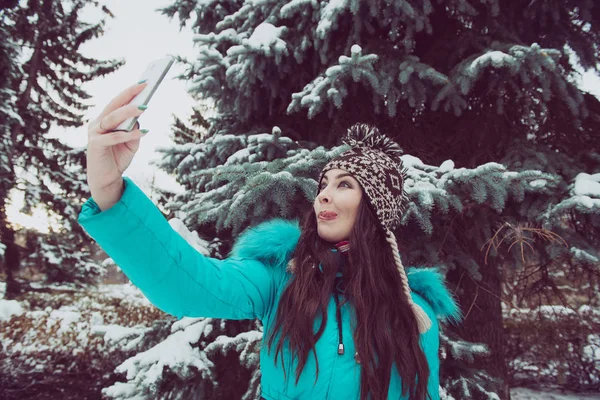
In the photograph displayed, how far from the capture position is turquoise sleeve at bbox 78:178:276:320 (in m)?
1.04

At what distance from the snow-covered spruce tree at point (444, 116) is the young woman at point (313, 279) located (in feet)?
2.69

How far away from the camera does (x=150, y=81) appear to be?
99cm

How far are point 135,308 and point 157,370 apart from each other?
570 centimetres

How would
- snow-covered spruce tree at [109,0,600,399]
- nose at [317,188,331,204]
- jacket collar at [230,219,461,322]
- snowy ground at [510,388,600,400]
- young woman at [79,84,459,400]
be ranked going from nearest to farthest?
young woman at [79,84,459,400], jacket collar at [230,219,461,322], nose at [317,188,331,204], snow-covered spruce tree at [109,0,600,399], snowy ground at [510,388,600,400]

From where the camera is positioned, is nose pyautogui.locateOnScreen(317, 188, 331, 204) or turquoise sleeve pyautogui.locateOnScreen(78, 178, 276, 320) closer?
turquoise sleeve pyautogui.locateOnScreen(78, 178, 276, 320)

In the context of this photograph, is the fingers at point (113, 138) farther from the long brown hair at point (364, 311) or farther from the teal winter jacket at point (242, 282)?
the long brown hair at point (364, 311)

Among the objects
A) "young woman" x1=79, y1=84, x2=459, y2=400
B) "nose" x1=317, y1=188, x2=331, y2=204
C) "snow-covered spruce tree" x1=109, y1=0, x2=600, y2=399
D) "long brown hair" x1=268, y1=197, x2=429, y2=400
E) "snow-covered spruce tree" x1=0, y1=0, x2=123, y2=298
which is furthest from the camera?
"snow-covered spruce tree" x1=0, y1=0, x2=123, y2=298

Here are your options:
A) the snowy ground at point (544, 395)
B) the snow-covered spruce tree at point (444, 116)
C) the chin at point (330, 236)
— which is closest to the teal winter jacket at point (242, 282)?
the chin at point (330, 236)

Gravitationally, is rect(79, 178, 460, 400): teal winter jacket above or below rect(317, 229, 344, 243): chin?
below

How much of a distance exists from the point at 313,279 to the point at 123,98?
1.00 m

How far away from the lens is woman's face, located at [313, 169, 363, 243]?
1.76 m

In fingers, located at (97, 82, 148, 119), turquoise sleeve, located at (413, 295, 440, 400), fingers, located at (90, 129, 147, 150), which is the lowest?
turquoise sleeve, located at (413, 295, 440, 400)

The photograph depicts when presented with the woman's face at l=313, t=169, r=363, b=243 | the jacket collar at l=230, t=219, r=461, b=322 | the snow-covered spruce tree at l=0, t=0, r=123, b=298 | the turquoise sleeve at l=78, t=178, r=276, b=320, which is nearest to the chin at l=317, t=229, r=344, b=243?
the woman's face at l=313, t=169, r=363, b=243

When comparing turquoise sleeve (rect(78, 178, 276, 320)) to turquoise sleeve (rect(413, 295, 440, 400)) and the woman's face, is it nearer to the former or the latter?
the woman's face
